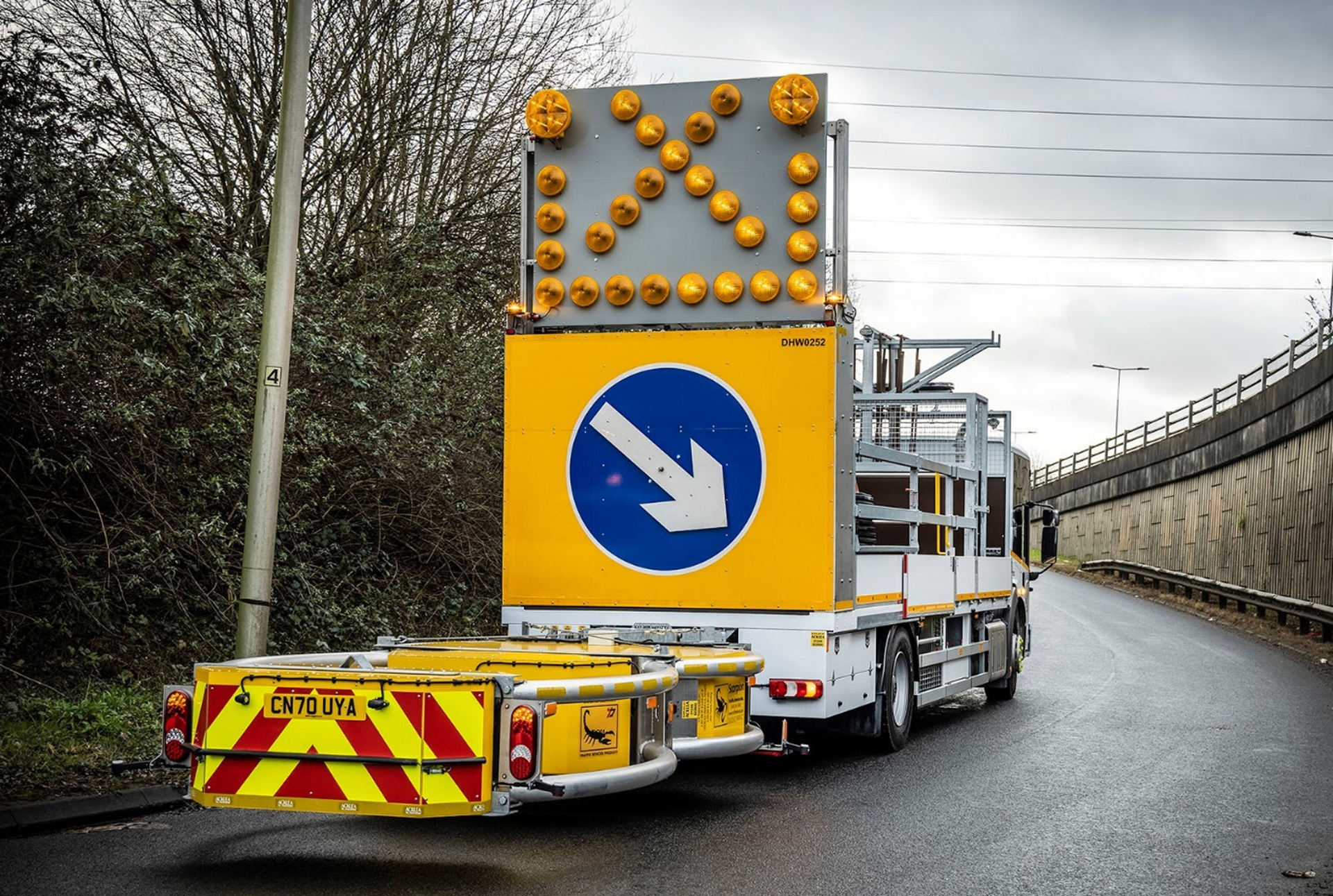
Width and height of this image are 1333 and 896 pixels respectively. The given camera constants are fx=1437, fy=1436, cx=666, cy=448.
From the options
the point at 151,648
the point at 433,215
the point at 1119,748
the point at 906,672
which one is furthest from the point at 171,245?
the point at 1119,748

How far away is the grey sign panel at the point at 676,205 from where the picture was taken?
9.45 m

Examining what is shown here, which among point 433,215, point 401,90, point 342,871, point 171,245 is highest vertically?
point 401,90

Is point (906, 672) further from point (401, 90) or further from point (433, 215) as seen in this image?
point (401, 90)

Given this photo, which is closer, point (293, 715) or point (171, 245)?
point (293, 715)

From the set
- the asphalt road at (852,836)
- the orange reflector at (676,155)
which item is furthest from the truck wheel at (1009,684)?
the orange reflector at (676,155)

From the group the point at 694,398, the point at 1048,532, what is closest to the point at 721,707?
the point at 694,398

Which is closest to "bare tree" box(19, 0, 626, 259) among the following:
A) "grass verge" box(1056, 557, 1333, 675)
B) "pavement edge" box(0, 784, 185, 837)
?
"pavement edge" box(0, 784, 185, 837)

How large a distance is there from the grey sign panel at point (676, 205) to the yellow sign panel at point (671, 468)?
19 cm

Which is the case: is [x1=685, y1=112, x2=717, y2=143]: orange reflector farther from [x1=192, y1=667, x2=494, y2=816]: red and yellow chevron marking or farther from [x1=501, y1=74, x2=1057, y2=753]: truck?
[x1=192, y1=667, x2=494, y2=816]: red and yellow chevron marking

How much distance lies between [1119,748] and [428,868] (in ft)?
21.8

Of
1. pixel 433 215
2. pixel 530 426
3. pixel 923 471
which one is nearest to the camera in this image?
pixel 530 426

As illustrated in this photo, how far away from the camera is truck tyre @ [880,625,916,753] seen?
35.3ft

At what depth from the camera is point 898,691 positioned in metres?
11.3

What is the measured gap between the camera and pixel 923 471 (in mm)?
12484
